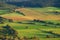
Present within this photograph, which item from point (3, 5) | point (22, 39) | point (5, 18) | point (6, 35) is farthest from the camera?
point (3, 5)

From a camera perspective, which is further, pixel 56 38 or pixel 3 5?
pixel 3 5

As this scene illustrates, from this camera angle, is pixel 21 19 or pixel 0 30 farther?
pixel 21 19

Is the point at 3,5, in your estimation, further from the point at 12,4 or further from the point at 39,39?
the point at 39,39

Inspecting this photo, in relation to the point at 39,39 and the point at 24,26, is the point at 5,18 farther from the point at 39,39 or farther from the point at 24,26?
the point at 39,39

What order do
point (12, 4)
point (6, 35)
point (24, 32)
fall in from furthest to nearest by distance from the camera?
point (12, 4) → point (24, 32) → point (6, 35)

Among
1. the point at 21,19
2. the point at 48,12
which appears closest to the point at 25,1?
the point at 48,12

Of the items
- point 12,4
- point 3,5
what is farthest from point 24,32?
point 12,4

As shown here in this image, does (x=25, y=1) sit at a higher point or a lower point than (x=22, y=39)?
lower

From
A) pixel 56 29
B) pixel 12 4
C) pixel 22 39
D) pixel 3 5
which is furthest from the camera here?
pixel 12 4

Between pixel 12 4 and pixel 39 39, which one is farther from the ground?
pixel 39 39

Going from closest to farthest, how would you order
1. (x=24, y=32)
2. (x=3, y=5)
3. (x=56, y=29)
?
(x=24, y=32) → (x=56, y=29) → (x=3, y=5)
